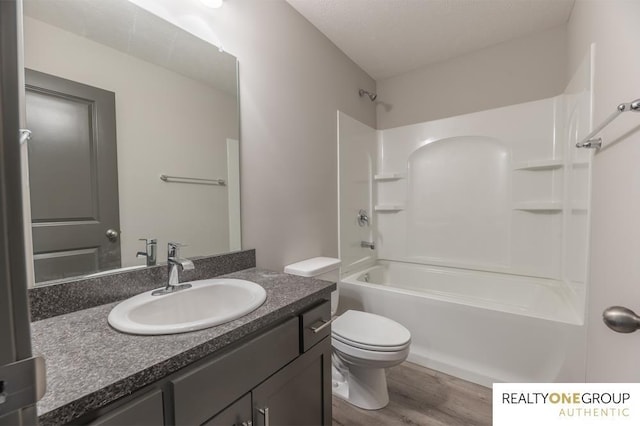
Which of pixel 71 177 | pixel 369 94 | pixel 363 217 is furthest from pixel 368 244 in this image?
pixel 71 177

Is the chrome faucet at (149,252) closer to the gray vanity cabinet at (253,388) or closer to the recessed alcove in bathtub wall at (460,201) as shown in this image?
the gray vanity cabinet at (253,388)

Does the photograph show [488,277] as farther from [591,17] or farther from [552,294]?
[591,17]

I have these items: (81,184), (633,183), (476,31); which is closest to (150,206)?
(81,184)

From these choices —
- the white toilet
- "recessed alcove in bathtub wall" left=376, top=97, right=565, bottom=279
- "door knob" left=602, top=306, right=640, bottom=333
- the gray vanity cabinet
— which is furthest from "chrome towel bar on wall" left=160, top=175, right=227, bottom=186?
"recessed alcove in bathtub wall" left=376, top=97, right=565, bottom=279

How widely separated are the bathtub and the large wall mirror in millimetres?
1351

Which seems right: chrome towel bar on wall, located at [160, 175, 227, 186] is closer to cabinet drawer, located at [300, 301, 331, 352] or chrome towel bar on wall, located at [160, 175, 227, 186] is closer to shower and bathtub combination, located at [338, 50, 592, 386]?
cabinet drawer, located at [300, 301, 331, 352]

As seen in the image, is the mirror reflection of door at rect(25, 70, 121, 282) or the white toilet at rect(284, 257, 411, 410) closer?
the mirror reflection of door at rect(25, 70, 121, 282)

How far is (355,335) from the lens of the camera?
5.04ft

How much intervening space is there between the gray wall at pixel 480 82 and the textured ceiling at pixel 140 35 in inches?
75.6

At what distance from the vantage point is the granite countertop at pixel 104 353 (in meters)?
0.49

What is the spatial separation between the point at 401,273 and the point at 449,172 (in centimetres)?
112

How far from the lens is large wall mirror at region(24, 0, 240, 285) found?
0.88m

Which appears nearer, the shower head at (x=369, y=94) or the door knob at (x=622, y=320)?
the door knob at (x=622, y=320)

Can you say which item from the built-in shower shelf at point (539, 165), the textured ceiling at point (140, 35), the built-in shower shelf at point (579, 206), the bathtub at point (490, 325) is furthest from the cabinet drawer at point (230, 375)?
the built-in shower shelf at point (539, 165)
